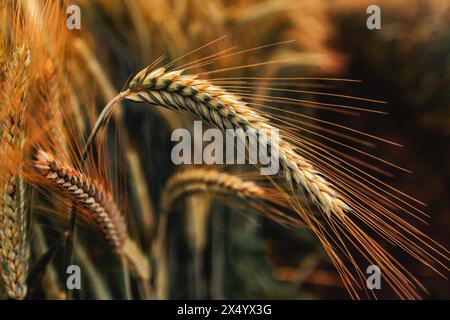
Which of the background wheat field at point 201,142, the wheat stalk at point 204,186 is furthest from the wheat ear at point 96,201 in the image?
the wheat stalk at point 204,186

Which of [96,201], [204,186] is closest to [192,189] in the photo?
[204,186]

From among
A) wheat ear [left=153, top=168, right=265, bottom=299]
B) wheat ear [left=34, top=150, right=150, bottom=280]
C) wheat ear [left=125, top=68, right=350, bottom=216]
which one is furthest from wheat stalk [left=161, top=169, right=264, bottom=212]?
wheat ear [left=125, top=68, right=350, bottom=216]

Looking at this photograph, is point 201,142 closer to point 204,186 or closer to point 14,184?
point 204,186

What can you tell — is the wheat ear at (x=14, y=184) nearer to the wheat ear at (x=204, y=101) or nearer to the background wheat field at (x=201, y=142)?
the background wheat field at (x=201, y=142)

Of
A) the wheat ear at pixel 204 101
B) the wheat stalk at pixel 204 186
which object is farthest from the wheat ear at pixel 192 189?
the wheat ear at pixel 204 101

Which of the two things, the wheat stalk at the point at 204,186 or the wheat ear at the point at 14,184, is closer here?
the wheat ear at the point at 14,184

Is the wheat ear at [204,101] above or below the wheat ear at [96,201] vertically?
above

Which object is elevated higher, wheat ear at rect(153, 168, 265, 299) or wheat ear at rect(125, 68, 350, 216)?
wheat ear at rect(125, 68, 350, 216)

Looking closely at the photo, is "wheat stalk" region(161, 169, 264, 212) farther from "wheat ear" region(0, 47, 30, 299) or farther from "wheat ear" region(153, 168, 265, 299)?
"wheat ear" region(0, 47, 30, 299)
